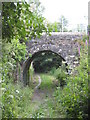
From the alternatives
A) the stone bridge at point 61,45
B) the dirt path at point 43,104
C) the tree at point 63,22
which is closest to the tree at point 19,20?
the dirt path at point 43,104

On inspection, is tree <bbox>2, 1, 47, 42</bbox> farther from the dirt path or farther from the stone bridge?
the stone bridge

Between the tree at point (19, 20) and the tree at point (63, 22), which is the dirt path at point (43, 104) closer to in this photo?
the tree at point (19, 20)

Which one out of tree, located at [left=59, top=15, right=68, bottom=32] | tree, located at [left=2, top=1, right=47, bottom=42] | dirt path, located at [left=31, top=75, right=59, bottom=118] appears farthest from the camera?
tree, located at [left=59, top=15, right=68, bottom=32]

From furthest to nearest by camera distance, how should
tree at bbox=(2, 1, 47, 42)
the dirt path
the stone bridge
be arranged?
the stone bridge, the dirt path, tree at bbox=(2, 1, 47, 42)

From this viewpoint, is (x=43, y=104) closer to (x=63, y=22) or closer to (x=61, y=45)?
(x=61, y=45)

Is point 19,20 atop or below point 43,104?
atop

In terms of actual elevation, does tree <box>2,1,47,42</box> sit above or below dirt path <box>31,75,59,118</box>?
above

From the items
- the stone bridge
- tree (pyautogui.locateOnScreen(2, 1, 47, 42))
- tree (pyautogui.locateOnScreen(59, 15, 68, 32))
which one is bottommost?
the stone bridge

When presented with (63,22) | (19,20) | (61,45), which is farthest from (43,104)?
(19,20)

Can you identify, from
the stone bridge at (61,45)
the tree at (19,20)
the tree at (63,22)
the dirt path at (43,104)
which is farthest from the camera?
the stone bridge at (61,45)

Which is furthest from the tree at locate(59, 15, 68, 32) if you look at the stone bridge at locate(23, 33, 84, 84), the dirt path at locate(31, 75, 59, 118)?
the dirt path at locate(31, 75, 59, 118)

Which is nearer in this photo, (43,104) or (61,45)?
(43,104)

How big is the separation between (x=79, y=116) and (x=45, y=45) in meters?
3.70

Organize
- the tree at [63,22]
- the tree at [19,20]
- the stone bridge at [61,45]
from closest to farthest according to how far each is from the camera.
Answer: the tree at [19,20] < the tree at [63,22] < the stone bridge at [61,45]
